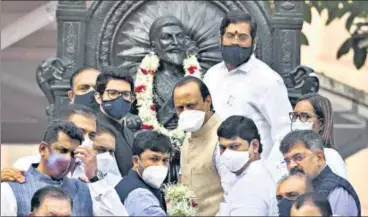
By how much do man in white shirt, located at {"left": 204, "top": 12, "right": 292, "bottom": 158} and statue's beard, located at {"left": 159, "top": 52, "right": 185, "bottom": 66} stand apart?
Result: 0.73m

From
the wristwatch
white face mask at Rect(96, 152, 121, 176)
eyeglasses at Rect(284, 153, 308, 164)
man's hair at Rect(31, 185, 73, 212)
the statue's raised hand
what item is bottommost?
man's hair at Rect(31, 185, 73, 212)

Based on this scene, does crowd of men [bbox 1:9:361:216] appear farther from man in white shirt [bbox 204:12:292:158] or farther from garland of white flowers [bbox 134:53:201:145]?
garland of white flowers [bbox 134:53:201:145]

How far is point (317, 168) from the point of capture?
41.1 ft

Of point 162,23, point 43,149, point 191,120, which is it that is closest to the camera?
point 43,149

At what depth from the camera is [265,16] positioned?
15.4m

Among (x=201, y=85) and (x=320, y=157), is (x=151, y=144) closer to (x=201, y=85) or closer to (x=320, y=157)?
(x=201, y=85)

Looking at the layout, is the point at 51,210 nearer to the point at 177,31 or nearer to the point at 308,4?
the point at 177,31

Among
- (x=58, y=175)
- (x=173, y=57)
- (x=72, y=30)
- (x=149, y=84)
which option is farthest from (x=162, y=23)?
(x=58, y=175)

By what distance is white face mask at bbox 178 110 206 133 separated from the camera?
13.1 metres

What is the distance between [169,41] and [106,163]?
2119 millimetres

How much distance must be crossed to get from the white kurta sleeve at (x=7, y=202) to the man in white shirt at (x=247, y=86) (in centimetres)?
216

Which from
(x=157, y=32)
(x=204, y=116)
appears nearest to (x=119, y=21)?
(x=157, y=32)

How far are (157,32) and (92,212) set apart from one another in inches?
116

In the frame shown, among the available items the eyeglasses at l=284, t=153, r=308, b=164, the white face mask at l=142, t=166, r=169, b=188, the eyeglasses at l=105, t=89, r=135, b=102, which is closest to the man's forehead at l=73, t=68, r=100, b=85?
the eyeglasses at l=105, t=89, r=135, b=102
